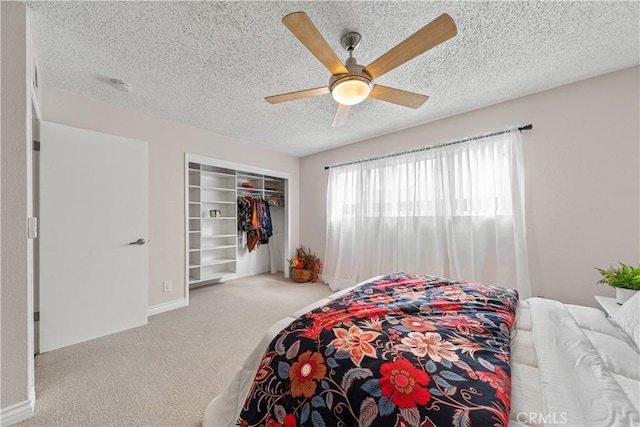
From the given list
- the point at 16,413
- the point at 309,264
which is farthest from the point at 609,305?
the point at 16,413

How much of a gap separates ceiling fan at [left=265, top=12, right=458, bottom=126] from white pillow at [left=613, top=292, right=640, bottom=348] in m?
1.59

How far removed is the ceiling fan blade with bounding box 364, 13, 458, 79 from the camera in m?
1.14

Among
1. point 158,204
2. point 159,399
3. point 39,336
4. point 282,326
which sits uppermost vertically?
point 158,204

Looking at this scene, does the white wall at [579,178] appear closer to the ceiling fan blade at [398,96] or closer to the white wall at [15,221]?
the ceiling fan blade at [398,96]

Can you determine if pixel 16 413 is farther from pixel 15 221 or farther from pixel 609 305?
pixel 609 305

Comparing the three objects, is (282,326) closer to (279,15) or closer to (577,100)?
(279,15)

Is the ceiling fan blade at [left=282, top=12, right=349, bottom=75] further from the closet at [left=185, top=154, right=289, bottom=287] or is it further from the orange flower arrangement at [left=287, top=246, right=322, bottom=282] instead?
the orange flower arrangement at [left=287, top=246, right=322, bottom=282]

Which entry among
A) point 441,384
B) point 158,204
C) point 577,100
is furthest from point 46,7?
point 577,100

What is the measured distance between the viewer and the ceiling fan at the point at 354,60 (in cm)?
116

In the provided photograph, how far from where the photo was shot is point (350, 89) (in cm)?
156

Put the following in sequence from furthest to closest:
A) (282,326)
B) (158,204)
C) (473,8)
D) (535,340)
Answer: (158,204) → (473,8) → (282,326) → (535,340)

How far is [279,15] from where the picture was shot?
4.77 ft

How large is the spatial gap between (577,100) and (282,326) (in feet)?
10.4

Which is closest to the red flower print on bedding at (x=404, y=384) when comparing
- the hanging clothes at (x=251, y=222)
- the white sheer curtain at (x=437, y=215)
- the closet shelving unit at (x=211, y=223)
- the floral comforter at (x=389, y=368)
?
the floral comforter at (x=389, y=368)
